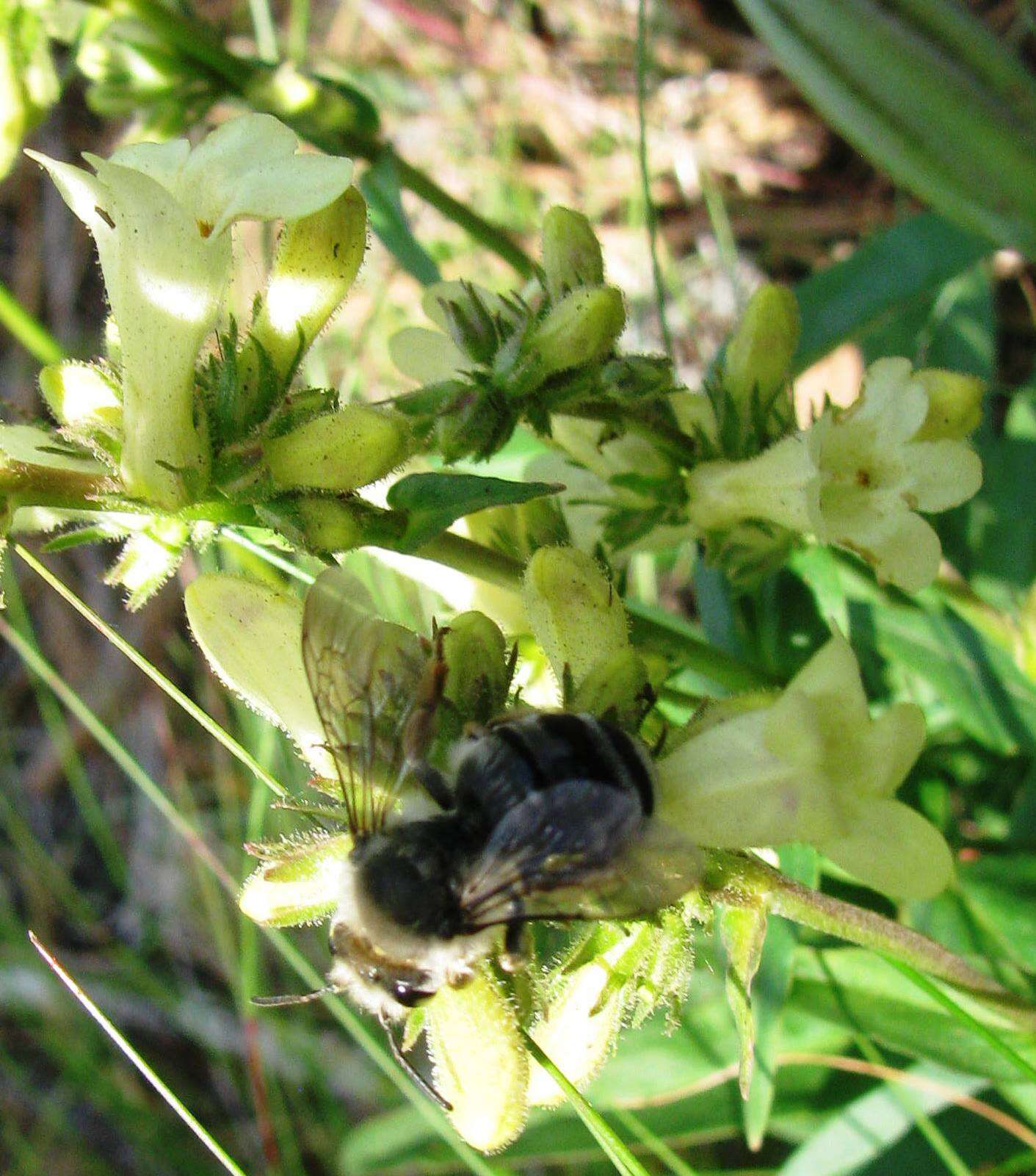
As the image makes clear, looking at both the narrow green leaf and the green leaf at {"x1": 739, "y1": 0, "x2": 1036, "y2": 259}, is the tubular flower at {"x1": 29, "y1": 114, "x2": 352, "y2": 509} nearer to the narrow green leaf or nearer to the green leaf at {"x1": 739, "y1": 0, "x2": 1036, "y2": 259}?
the narrow green leaf

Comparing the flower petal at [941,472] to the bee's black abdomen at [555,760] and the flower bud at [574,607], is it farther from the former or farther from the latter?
the bee's black abdomen at [555,760]

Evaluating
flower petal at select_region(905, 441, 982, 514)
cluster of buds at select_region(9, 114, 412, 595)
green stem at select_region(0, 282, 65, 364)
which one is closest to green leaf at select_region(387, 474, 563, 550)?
cluster of buds at select_region(9, 114, 412, 595)

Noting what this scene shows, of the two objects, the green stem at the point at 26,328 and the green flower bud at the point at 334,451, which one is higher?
the green flower bud at the point at 334,451

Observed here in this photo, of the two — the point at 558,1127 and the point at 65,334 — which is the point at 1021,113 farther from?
the point at 65,334

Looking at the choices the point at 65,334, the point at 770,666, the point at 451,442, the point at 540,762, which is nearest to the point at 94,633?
the point at 65,334

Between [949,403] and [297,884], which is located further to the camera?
[949,403]

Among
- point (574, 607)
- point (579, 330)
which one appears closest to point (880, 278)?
point (579, 330)

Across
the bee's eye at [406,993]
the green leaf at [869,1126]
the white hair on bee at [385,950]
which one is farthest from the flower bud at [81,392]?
the green leaf at [869,1126]

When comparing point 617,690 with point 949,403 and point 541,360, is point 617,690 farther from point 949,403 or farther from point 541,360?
point 949,403
